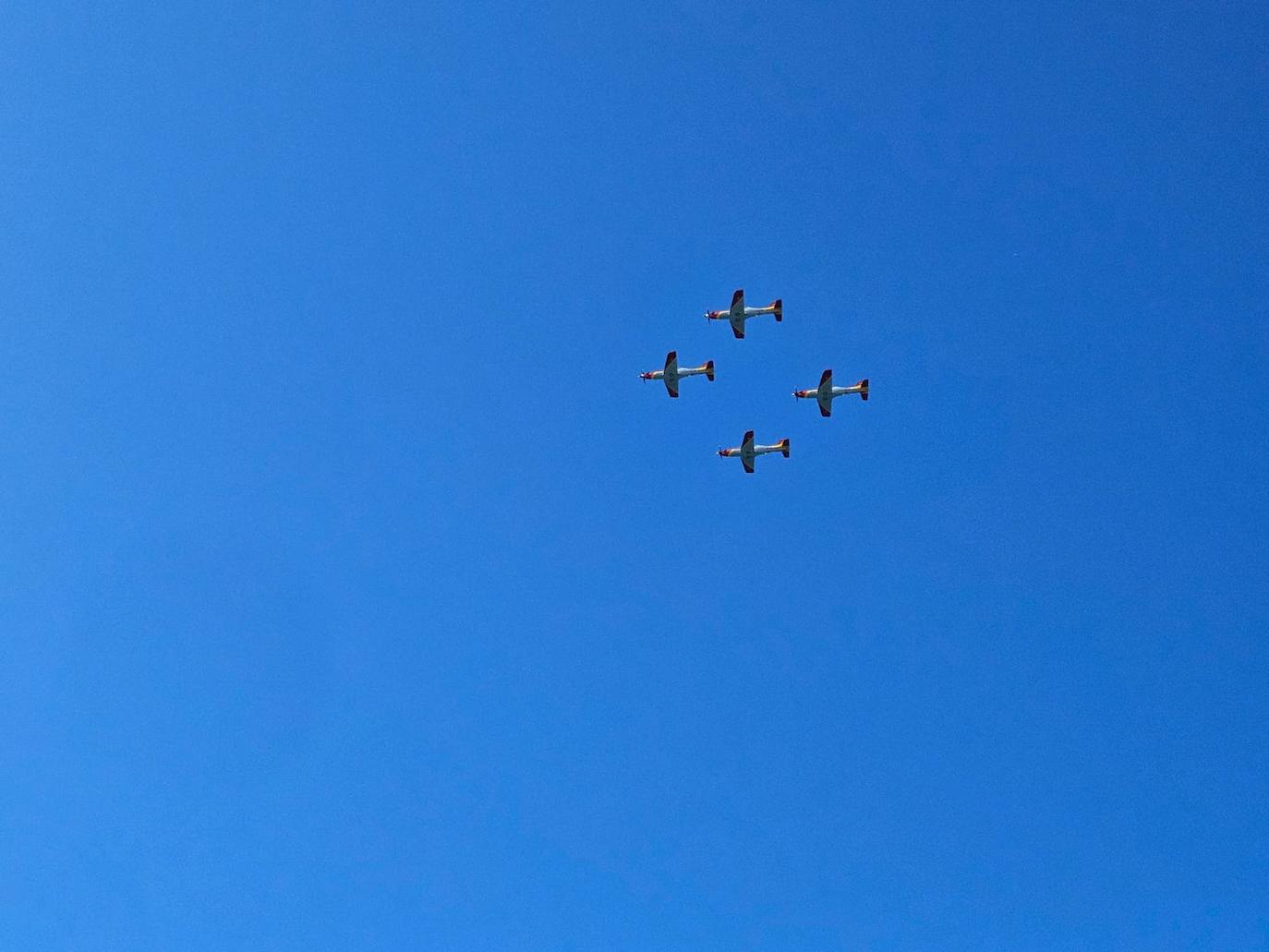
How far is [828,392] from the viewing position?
163 m

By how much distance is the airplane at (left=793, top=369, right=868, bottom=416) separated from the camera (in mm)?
162625

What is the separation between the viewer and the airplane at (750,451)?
166 metres

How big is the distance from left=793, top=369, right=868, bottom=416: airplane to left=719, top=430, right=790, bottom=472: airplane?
8414 mm

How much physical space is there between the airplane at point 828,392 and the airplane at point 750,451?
8414 mm

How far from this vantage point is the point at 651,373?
168 metres

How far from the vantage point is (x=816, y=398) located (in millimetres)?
163250

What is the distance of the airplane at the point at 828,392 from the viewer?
16262cm

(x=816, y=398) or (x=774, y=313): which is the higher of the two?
(x=774, y=313)

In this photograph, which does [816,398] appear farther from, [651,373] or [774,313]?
[651,373]

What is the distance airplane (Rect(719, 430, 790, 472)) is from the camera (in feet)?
545

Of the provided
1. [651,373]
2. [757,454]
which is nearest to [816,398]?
[757,454]

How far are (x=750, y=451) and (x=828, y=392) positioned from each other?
1582 centimetres

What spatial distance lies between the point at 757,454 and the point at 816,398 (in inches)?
522

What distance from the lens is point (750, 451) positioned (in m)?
166
